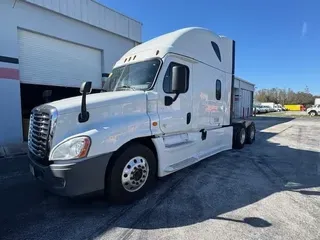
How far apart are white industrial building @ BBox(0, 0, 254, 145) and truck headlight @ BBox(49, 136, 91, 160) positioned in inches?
171

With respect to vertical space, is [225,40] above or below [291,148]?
above

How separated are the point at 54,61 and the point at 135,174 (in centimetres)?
889

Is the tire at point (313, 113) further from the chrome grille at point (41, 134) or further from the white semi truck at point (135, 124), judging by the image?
A: the chrome grille at point (41, 134)

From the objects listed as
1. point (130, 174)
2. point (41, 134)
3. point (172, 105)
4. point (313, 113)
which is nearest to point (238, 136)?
point (172, 105)

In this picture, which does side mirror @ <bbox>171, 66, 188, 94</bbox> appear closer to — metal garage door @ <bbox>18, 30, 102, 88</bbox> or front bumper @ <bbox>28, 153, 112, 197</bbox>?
front bumper @ <bbox>28, 153, 112, 197</bbox>

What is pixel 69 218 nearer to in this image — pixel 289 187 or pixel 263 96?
pixel 289 187

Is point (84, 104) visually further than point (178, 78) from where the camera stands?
No

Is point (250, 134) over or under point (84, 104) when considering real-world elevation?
under

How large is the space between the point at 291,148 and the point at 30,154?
892cm

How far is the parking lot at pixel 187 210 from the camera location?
3043 millimetres

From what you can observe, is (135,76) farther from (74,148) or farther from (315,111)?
(315,111)

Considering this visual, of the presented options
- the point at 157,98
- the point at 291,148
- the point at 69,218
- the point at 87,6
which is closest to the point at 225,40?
the point at 157,98

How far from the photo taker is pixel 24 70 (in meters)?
9.70

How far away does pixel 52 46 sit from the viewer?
10484 mm
